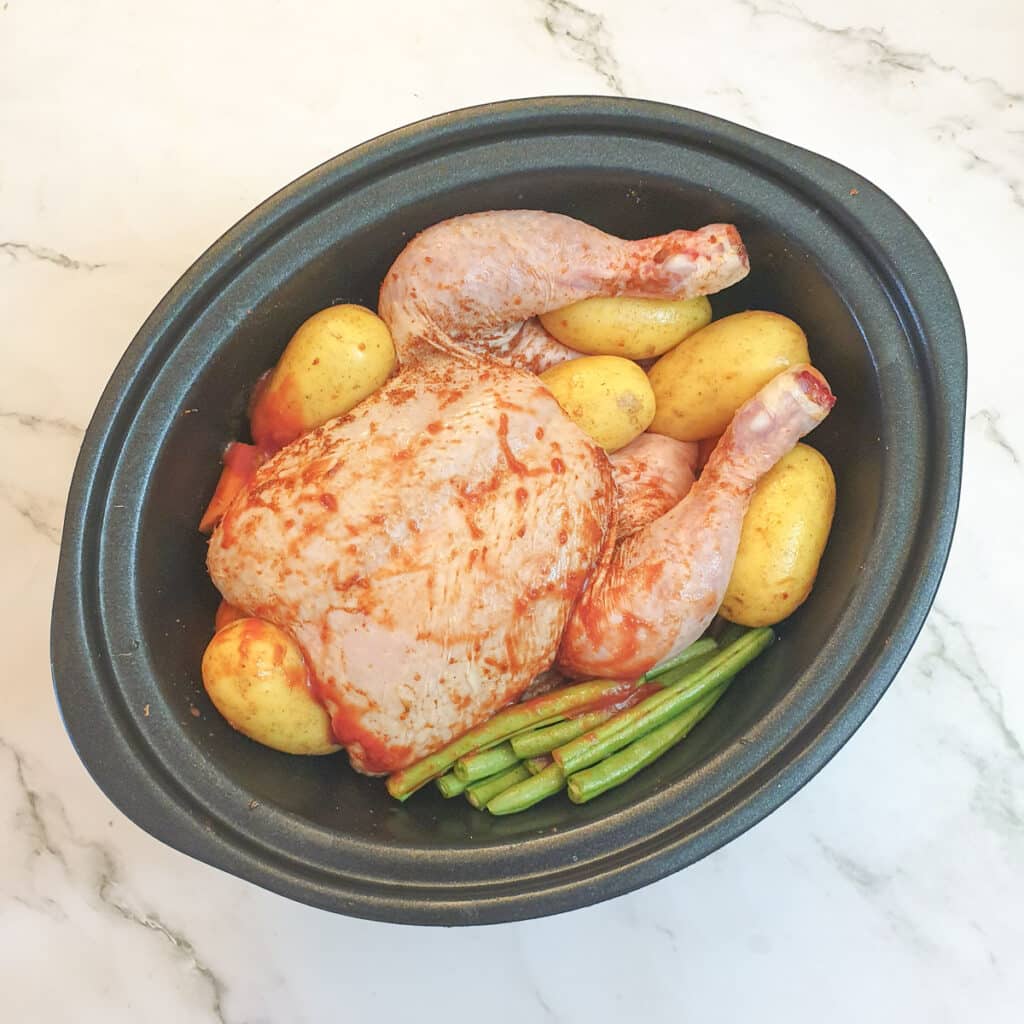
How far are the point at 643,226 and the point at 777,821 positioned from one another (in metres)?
0.99

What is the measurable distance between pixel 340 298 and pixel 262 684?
1.95 ft

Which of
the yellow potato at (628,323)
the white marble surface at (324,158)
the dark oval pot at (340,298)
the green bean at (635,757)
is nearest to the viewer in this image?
the dark oval pot at (340,298)

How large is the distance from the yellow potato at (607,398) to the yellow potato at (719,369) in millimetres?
51

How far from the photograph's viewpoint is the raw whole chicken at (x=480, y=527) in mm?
1330

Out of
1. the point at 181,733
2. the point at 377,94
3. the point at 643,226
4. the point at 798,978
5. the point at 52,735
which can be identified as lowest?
the point at 52,735

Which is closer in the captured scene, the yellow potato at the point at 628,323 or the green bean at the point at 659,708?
the green bean at the point at 659,708

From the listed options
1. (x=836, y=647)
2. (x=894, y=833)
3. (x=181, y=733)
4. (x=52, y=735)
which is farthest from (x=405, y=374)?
(x=894, y=833)

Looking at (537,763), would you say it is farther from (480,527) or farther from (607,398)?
(607,398)

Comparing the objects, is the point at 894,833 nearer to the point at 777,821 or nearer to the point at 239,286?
the point at 777,821

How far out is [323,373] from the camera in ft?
4.81

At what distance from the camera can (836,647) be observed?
50.3 inches

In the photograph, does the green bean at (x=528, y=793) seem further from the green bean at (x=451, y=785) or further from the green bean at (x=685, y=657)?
the green bean at (x=685, y=657)

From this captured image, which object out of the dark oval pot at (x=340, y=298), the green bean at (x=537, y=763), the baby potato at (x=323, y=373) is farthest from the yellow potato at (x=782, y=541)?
the baby potato at (x=323, y=373)

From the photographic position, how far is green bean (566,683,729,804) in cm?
139
